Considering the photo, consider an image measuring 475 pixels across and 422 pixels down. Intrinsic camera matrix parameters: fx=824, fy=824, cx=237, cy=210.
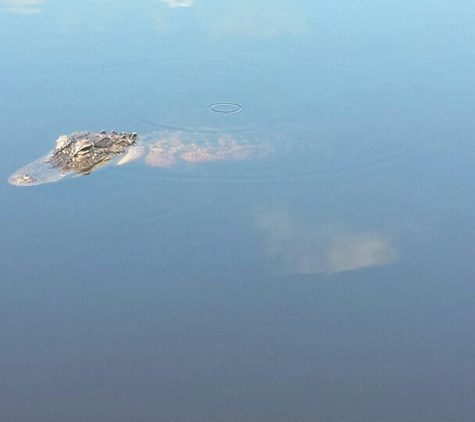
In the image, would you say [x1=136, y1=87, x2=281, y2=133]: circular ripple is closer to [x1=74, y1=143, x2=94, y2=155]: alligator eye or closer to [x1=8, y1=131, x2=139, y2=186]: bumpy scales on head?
[x1=8, y1=131, x2=139, y2=186]: bumpy scales on head

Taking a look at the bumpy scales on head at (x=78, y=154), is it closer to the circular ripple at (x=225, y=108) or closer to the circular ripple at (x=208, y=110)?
the circular ripple at (x=208, y=110)

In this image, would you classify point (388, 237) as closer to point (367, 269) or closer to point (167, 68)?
point (367, 269)

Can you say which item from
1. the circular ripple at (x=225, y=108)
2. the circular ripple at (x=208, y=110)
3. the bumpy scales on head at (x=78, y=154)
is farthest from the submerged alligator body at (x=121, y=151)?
the circular ripple at (x=225, y=108)

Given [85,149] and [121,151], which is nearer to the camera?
[85,149]

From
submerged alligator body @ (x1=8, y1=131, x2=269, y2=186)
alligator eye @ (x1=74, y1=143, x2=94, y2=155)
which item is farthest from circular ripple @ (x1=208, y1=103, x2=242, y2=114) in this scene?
alligator eye @ (x1=74, y1=143, x2=94, y2=155)

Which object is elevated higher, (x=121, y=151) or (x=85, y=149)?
(x=85, y=149)

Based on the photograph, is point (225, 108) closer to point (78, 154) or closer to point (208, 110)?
point (208, 110)

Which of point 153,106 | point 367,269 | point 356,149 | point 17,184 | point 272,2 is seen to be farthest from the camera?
point 272,2

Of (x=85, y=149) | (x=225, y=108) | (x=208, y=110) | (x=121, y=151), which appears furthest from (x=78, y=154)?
(x=225, y=108)

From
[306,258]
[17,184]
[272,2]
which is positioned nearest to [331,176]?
[306,258]
